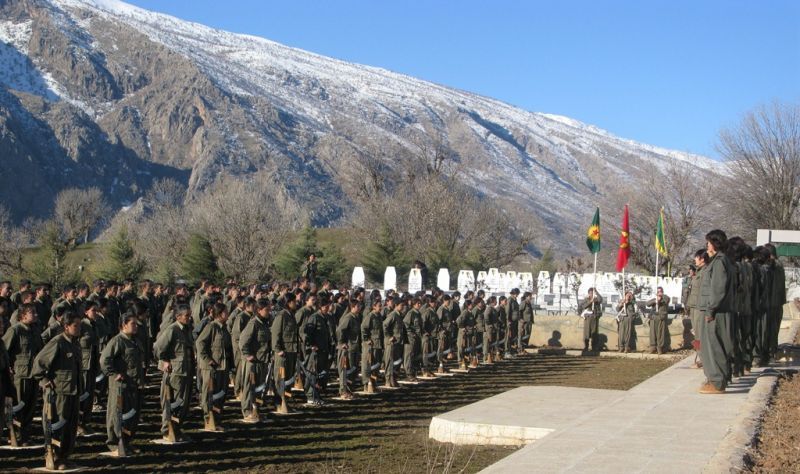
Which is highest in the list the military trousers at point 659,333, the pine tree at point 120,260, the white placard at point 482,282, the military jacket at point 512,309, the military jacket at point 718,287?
the pine tree at point 120,260

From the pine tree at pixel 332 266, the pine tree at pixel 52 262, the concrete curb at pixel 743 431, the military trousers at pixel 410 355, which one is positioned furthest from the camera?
the pine tree at pixel 332 266

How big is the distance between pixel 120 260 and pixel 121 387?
30.1 meters

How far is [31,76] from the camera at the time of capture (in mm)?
181625

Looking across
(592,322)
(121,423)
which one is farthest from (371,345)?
(592,322)

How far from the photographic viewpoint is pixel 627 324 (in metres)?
30.2

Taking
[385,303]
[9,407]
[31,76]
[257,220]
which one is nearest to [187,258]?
[257,220]

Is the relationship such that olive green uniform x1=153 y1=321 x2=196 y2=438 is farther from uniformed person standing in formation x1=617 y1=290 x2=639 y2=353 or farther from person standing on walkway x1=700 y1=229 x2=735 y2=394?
uniformed person standing in formation x1=617 y1=290 x2=639 y2=353

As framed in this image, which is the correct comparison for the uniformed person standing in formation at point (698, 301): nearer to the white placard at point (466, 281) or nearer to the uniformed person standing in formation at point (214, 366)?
the uniformed person standing in formation at point (214, 366)

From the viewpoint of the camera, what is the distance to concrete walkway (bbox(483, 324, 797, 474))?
9500mm

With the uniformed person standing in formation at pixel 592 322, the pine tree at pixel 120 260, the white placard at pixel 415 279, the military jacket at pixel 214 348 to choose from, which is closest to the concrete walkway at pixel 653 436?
the military jacket at pixel 214 348

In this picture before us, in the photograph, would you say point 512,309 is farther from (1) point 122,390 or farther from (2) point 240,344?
(1) point 122,390

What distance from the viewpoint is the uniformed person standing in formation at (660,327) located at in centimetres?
2911

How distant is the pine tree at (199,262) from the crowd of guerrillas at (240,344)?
19864mm

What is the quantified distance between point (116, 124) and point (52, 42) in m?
28.1
